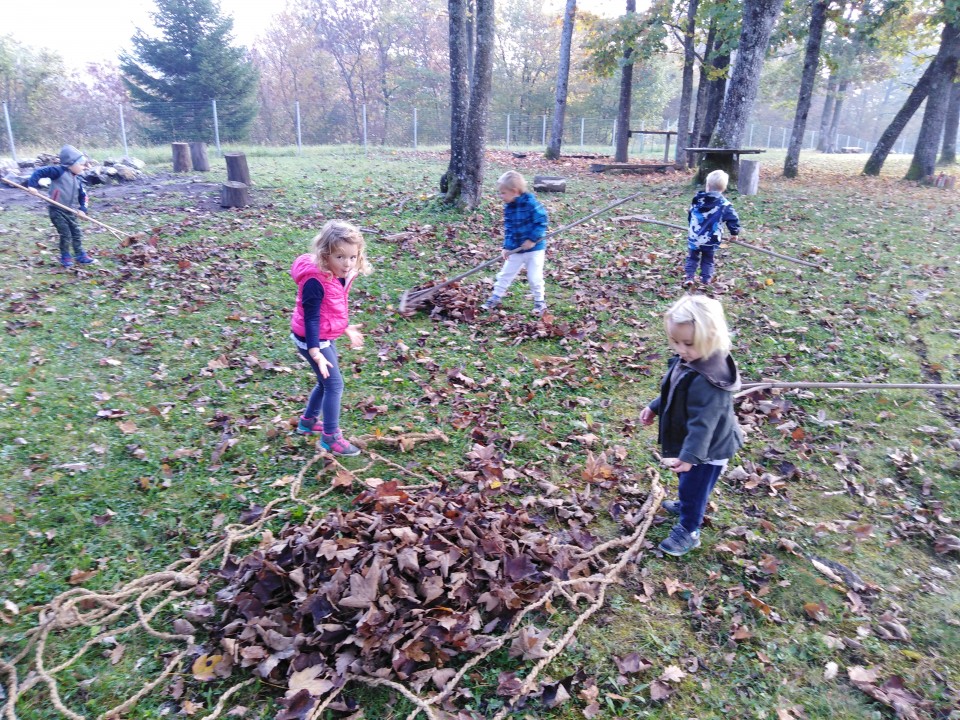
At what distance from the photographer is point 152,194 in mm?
14125

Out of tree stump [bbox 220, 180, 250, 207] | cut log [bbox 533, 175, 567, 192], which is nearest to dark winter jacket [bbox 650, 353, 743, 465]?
tree stump [bbox 220, 180, 250, 207]

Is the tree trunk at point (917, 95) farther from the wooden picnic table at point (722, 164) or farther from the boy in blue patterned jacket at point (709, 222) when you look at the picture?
the boy in blue patterned jacket at point (709, 222)

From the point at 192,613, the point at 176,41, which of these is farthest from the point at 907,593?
the point at 176,41

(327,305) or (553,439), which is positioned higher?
(327,305)

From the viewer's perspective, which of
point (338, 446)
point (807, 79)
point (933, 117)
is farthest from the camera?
point (807, 79)

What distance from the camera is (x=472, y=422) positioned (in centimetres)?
542

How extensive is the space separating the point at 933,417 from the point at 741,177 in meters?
10.7

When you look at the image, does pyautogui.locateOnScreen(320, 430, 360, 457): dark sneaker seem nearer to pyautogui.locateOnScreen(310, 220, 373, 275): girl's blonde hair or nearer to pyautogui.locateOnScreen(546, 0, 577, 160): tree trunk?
pyautogui.locateOnScreen(310, 220, 373, 275): girl's blonde hair

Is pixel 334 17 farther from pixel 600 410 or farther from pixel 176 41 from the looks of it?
pixel 600 410

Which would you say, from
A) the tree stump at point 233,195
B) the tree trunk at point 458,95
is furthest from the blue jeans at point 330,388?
the tree stump at point 233,195

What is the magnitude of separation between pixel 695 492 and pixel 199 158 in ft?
61.3

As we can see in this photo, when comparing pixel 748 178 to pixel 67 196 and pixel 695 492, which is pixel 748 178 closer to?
pixel 695 492

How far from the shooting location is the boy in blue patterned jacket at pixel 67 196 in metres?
8.78

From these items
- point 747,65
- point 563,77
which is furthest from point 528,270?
point 563,77
